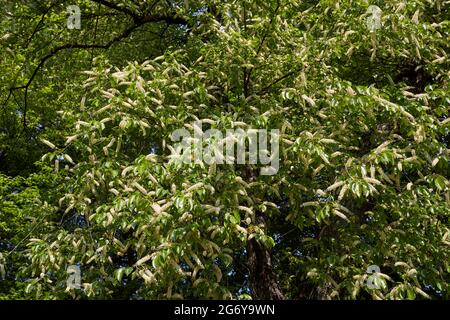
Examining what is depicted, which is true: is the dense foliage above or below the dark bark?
above

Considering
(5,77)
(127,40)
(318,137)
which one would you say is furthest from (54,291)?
(5,77)

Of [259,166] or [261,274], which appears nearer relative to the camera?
[259,166]

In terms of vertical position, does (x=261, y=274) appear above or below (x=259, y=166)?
below

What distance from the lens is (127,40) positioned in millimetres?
8164

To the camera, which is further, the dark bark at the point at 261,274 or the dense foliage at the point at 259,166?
the dark bark at the point at 261,274

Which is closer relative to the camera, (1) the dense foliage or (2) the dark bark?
(1) the dense foliage

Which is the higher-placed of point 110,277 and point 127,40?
point 127,40

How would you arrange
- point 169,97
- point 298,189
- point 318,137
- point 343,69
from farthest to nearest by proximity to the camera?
point 343,69, point 169,97, point 298,189, point 318,137

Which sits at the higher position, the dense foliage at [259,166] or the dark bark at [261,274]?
the dense foliage at [259,166]
